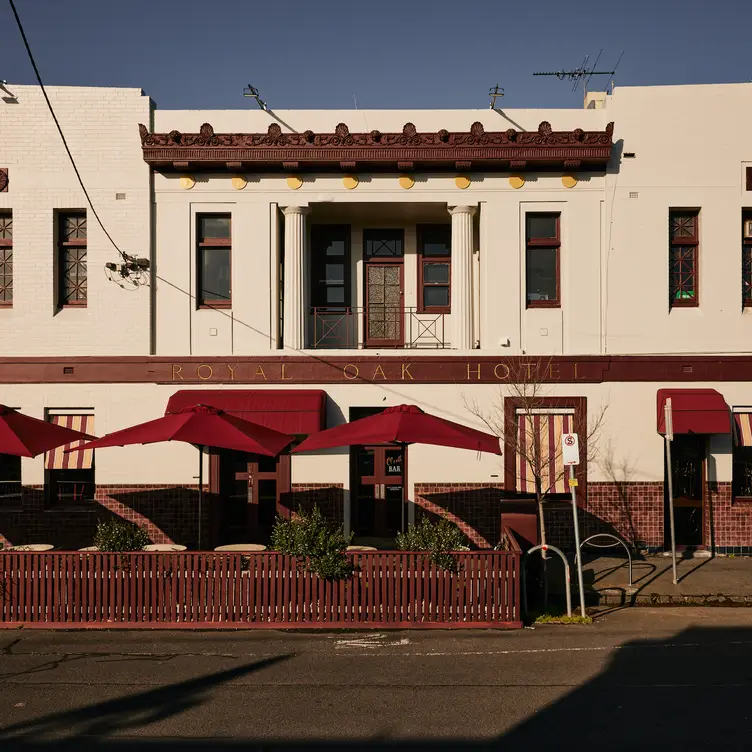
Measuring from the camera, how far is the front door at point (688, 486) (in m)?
14.5

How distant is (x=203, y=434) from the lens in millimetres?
10914

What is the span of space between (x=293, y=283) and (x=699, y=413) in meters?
8.66

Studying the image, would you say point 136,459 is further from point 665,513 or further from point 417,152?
point 665,513

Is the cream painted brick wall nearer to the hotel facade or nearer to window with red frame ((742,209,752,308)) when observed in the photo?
the hotel facade

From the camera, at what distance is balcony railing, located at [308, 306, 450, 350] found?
1590cm

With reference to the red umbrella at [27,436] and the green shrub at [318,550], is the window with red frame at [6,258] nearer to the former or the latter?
the red umbrella at [27,436]

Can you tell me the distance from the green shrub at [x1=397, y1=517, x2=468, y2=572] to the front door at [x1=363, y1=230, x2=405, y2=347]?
6437mm

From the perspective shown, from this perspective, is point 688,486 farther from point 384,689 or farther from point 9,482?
point 9,482

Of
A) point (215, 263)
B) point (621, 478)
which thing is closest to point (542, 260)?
point (621, 478)

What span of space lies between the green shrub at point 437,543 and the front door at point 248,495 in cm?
493

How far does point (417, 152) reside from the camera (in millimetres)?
14555

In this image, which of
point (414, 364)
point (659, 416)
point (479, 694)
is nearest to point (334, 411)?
point (414, 364)

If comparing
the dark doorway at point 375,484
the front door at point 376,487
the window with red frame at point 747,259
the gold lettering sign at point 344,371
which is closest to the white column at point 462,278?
the gold lettering sign at point 344,371

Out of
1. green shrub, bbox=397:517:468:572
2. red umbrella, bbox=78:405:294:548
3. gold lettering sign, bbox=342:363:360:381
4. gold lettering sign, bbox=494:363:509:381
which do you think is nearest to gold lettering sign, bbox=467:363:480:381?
gold lettering sign, bbox=494:363:509:381
